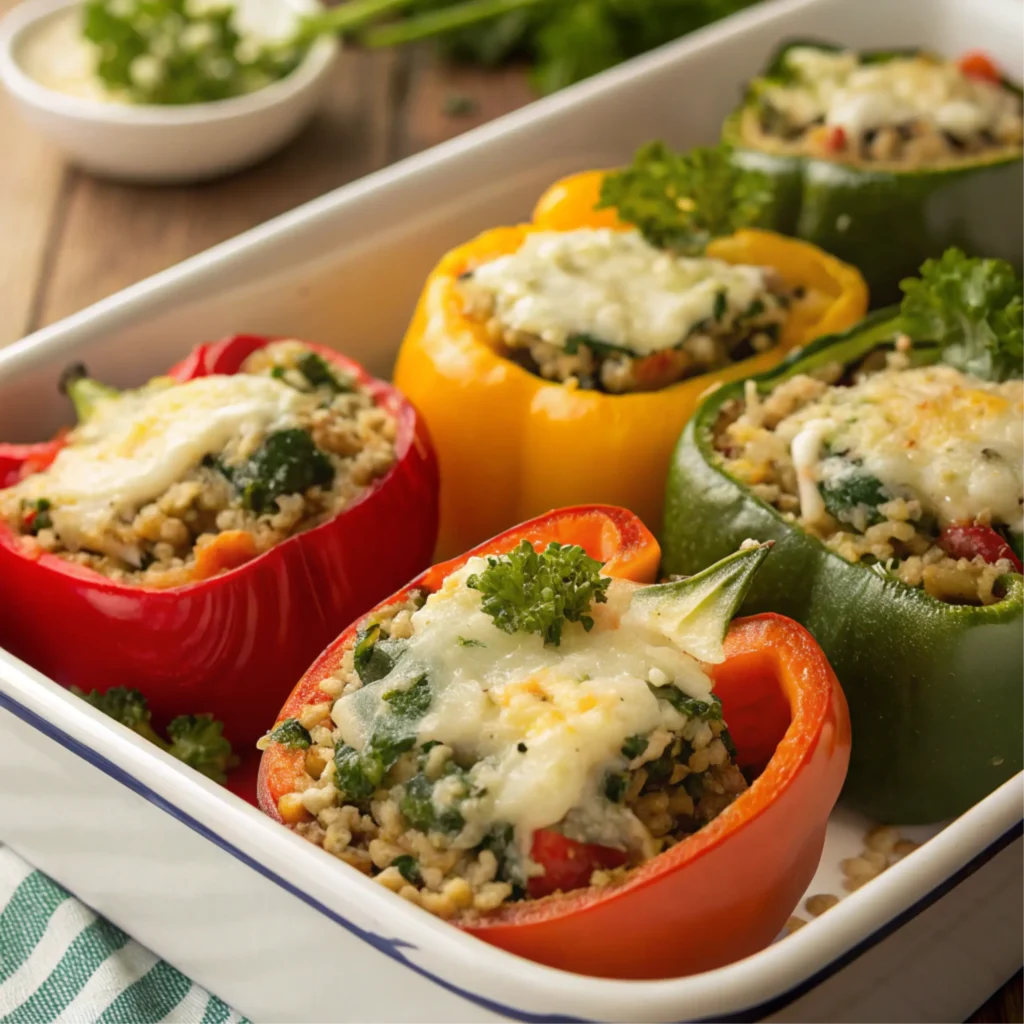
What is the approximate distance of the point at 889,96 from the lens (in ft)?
12.1

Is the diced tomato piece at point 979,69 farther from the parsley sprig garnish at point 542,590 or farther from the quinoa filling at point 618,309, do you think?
the parsley sprig garnish at point 542,590

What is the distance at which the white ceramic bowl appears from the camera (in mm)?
4445

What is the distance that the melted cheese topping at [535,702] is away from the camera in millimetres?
2184

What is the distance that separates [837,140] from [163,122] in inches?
71.4

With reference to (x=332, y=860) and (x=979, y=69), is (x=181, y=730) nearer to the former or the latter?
(x=332, y=860)

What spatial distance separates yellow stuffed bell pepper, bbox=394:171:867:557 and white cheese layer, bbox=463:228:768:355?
0.27 feet

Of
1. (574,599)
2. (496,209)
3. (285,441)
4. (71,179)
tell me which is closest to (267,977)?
(574,599)

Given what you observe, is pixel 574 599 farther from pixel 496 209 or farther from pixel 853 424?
pixel 496 209

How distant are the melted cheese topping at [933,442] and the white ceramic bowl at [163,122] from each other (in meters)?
2.21

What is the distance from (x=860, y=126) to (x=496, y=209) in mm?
→ 844

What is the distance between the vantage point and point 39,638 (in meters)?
2.93

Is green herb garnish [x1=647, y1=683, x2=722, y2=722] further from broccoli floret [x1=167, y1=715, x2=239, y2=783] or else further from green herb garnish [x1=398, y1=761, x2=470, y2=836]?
broccoli floret [x1=167, y1=715, x2=239, y2=783]

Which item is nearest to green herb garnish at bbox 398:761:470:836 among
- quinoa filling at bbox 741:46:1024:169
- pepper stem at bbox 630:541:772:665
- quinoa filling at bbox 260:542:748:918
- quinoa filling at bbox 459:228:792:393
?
quinoa filling at bbox 260:542:748:918

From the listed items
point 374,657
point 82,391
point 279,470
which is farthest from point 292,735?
point 82,391
